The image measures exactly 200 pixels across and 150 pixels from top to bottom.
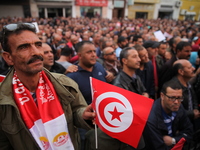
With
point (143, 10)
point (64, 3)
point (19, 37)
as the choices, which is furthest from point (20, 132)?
point (143, 10)

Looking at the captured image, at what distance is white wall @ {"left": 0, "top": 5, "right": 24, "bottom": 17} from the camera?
21.1 metres

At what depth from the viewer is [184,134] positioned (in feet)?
7.28

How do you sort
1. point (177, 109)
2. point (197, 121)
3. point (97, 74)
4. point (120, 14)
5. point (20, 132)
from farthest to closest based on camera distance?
point (120, 14) → point (197, 121) → point (97, 74) → point (177, 109) → point (20, 132)

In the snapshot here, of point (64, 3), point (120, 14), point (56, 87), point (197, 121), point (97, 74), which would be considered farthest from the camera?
point (120, 14)

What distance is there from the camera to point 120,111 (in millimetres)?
1289

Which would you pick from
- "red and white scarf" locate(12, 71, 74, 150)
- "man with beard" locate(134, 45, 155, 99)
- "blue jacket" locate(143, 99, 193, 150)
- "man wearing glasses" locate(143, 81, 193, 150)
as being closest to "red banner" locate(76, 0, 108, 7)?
"man with beard" locate(134, 45, 155, 99)

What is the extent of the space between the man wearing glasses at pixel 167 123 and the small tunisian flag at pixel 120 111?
90 cm

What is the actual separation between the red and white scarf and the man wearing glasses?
1.17m

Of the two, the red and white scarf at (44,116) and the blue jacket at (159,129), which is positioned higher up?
the red and white scarf at (44,116)

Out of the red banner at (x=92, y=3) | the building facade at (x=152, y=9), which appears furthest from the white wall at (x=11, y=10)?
the building facade at (x=152, y=9)

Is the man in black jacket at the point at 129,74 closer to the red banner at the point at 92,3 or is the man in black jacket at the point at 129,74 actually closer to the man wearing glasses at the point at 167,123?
the man wearing glasses at the point at 167,123

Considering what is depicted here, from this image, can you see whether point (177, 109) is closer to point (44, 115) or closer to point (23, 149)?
point (44, 115)

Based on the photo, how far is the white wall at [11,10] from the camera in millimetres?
21062

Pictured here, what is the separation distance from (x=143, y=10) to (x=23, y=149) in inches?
1310
